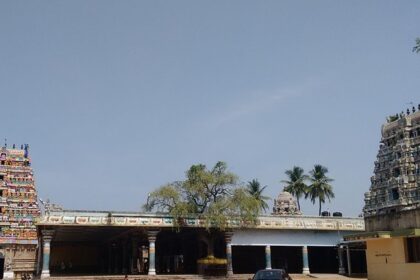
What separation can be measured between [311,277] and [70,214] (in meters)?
20.0

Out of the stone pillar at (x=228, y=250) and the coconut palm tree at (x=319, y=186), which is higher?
the coconut palm tree at (x=319, y=186)

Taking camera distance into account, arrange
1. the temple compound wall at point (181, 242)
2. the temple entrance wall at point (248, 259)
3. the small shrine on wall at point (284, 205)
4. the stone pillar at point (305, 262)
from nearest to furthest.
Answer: the temple compound wall at point (181, 242)
the stone pillar at point (305, 262)
the temple entrance wall at point (248, 259)
the small shrine on wall at point (284, 205)

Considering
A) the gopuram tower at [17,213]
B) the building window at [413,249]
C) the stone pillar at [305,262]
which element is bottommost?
the stone pillar at [305,262]

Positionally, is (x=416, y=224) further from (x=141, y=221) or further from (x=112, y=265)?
(x=112, y=265)

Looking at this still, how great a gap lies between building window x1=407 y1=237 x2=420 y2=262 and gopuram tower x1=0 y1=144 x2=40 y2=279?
116 ft

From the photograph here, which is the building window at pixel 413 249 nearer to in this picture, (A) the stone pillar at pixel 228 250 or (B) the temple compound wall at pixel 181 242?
(B) the temple compound wall at pixel 181 242

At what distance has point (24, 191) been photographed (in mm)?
49719

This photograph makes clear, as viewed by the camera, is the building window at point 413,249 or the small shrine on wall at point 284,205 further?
the small shrine on wall at point 284,205

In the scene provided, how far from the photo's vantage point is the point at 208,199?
138ft

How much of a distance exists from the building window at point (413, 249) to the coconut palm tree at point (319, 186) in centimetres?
4968

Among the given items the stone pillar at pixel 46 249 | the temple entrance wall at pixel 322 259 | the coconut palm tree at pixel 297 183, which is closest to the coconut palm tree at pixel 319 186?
the coconut palm tree at pixel 297 183

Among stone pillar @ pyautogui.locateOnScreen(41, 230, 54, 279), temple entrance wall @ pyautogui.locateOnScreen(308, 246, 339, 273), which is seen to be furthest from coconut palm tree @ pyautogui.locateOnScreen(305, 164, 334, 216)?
stone pillar @ pyautogui.locateOnScreen(41, 230, 54, 279)

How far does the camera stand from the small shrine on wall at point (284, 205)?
63.3 metres

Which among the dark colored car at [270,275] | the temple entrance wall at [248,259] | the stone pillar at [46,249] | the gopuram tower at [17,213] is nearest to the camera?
the dark colored car at [270,275]
